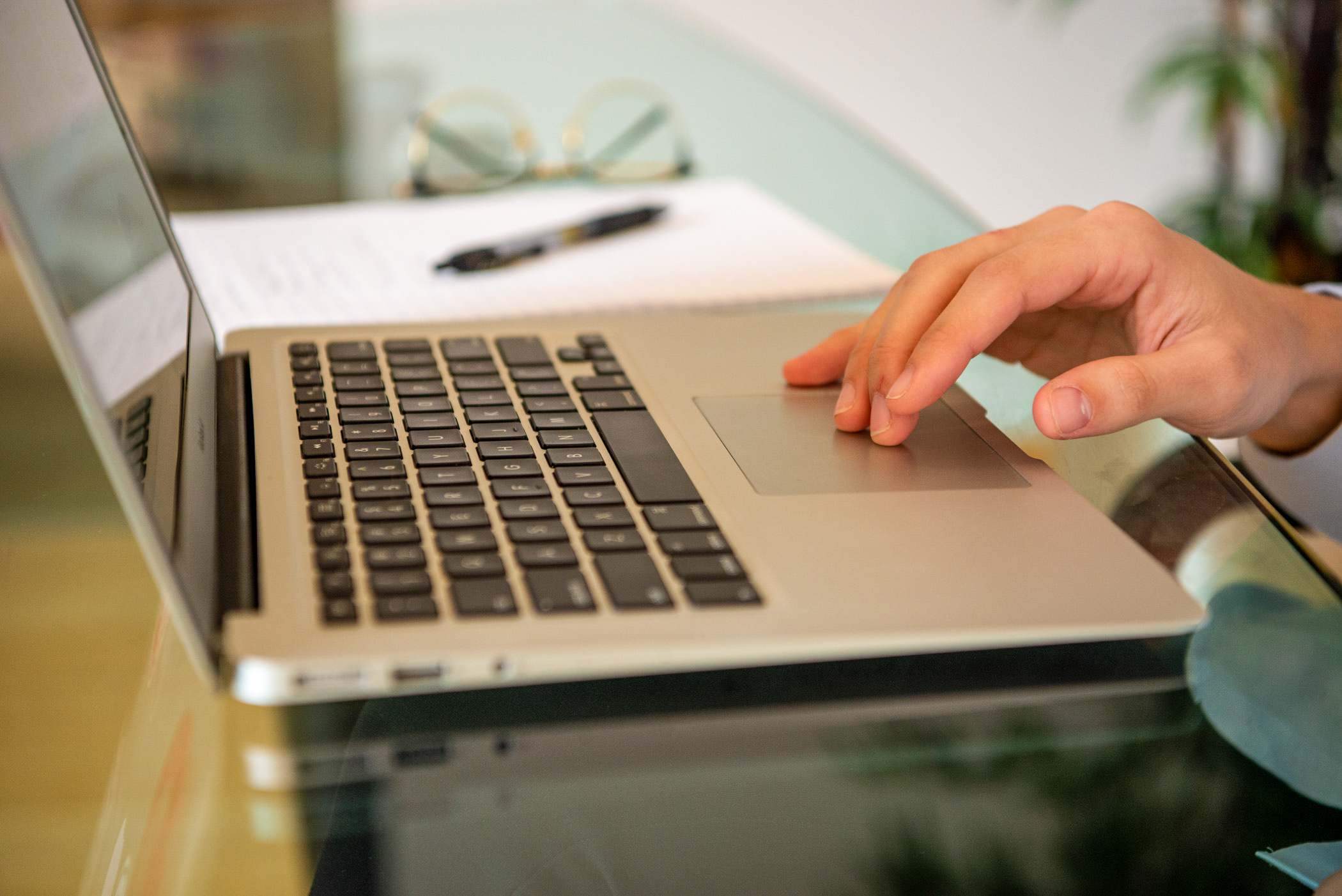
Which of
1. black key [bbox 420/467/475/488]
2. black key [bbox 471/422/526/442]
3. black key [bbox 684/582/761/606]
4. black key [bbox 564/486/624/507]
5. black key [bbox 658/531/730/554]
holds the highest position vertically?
black key [bbox 684/582/761/606]

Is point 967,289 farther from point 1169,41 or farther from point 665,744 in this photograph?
point 1169,41

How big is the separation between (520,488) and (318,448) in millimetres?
97

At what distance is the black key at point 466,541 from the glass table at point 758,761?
51 millimetres

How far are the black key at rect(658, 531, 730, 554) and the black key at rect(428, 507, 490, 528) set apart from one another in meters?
0.07

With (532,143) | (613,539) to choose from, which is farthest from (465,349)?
(532,143)

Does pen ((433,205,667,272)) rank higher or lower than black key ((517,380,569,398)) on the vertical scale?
lower

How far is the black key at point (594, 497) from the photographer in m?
0.43

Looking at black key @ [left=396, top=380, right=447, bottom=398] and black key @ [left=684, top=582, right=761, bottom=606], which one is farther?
black key @ [left=396, top=380, right=447, bottom=398]

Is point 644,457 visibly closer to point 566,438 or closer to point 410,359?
point 566,438

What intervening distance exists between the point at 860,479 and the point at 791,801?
155 mm

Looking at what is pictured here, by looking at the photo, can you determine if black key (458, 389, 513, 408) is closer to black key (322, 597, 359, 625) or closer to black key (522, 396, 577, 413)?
black key (522, 396, 577, 413)

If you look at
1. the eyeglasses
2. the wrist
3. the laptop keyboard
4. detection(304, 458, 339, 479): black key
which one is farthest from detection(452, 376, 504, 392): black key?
the eyeglasses

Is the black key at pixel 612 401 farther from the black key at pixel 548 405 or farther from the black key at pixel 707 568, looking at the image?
the black key at pixel 707 568

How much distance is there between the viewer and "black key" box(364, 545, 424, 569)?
14.6 inches
